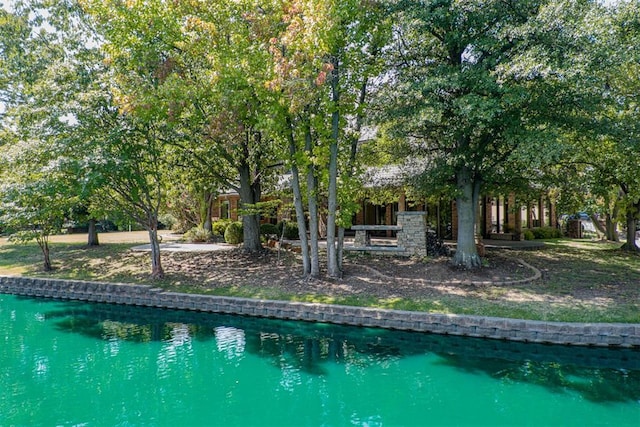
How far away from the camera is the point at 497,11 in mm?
10070

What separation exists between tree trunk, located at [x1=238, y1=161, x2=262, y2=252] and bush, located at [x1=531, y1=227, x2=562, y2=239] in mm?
14789

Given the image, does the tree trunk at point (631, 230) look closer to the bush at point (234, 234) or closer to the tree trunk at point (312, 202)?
the tree trunk at point (312, 202)

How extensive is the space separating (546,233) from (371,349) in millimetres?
17605

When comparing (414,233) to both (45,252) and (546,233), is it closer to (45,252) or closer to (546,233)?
(546,233)

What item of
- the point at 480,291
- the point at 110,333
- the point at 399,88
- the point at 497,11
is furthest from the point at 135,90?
the point at 480,291

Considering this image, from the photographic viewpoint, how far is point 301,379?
7180mm

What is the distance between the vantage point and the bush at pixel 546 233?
2152cm

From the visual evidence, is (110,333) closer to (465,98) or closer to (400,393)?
(400,393)

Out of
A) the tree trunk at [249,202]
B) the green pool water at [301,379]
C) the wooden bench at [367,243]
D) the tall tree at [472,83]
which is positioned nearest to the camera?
the green pool water at [301,379]

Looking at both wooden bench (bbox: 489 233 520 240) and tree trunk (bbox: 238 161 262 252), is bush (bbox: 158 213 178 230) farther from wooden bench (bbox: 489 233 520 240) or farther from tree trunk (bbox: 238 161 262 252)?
wooden bench (bbox: 489 233 520 240)

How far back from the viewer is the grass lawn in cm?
880

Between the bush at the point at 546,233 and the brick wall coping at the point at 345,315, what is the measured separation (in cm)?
1483

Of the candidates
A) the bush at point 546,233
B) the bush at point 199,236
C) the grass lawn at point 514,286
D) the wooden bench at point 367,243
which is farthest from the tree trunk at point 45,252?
the bush at point 546,233

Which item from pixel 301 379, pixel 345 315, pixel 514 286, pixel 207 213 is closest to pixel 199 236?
pixel 207 213
